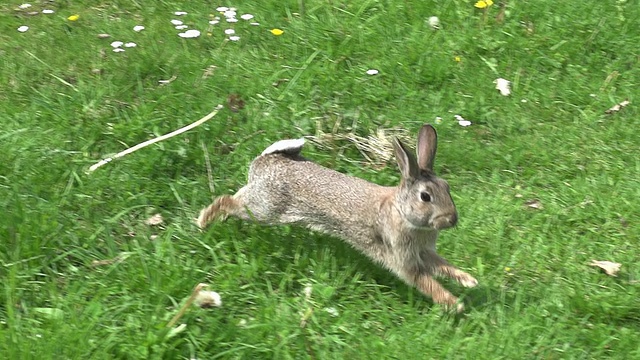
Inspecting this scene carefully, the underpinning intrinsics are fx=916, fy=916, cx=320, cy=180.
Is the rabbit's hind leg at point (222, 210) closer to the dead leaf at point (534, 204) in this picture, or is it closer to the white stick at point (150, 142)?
the white stick at point (150, 142)

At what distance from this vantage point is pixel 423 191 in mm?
3867

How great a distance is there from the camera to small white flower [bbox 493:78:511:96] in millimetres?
5387

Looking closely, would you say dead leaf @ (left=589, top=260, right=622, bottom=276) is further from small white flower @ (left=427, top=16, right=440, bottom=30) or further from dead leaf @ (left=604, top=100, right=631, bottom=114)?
small white flower @ (left=427, top=16, right=440, bottom=30)

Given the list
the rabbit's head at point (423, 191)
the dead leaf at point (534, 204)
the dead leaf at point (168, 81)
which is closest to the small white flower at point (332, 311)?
the rabbit's head at point (423, 191)

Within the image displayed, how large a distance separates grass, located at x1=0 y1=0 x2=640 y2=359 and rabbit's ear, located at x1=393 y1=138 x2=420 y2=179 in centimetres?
51

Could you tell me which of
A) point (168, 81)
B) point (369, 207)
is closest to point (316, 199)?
point (369, 207)

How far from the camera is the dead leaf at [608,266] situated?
13.4ft

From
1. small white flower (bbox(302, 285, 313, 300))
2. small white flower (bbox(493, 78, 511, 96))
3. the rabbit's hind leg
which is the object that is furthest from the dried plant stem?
small white flower (bbox(493, 78, 511, 96))

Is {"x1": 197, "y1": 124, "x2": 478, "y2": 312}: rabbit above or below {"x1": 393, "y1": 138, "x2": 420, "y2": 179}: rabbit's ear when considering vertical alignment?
below

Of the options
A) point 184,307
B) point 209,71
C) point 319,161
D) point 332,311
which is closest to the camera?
point 184,307

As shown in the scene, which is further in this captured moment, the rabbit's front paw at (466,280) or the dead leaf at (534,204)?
the dead leaf at (534,204)

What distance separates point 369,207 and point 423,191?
1.29 feet

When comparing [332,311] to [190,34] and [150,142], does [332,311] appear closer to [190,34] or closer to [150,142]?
[150,142]

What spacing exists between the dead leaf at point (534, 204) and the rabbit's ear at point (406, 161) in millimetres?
956
